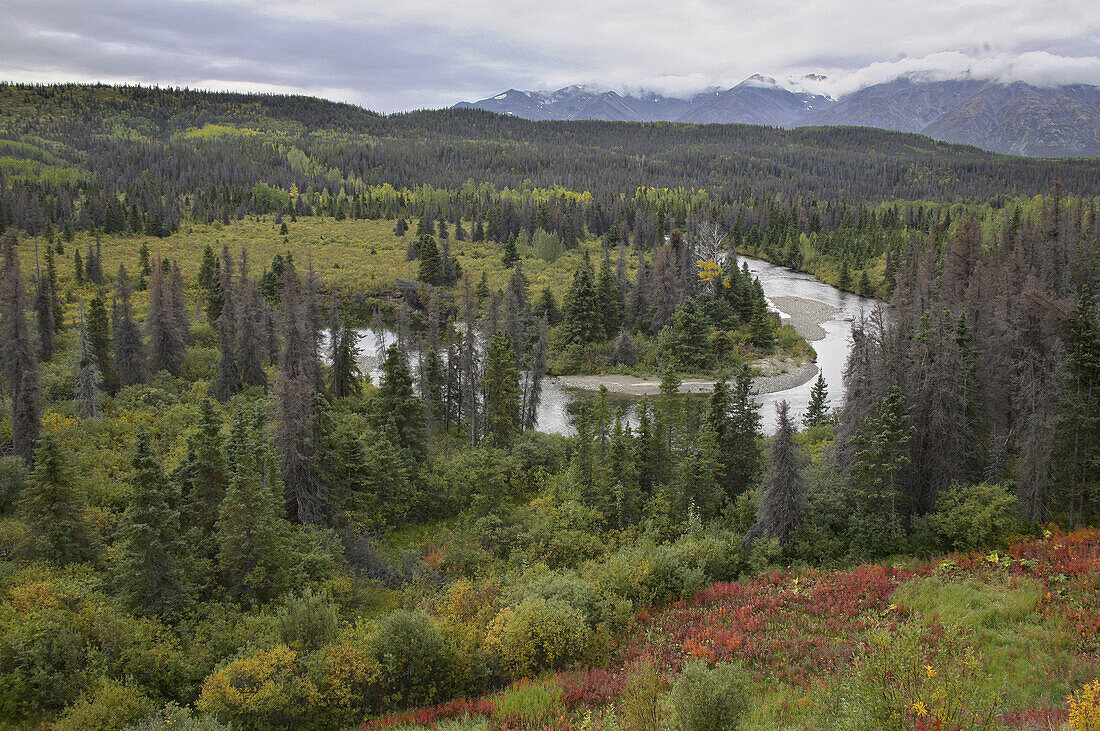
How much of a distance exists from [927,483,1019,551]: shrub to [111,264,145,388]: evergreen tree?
184 ft

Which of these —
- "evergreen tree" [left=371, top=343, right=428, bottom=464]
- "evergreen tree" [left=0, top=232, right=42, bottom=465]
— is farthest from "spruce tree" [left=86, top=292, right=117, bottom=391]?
"evergreen tree" [left=371, top=343, right=428, bottom=464]

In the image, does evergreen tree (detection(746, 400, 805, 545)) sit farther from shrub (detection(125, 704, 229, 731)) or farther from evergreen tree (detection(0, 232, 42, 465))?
evergreen tree (detection(0, 232, 42, 465))

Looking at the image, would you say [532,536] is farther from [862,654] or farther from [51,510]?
[862,654]

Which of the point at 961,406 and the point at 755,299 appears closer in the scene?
the point at 961,406

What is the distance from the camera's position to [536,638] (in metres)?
18.6

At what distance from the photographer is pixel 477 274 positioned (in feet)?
337

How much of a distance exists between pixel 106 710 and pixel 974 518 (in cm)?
2907

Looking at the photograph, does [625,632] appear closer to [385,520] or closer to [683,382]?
[385,520]

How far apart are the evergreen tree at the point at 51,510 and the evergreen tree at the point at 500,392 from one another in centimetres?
2236

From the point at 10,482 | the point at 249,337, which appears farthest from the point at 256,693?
the point at 249,337

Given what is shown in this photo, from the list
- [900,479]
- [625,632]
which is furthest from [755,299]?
[625,632]

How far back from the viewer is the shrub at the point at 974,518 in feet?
80.6

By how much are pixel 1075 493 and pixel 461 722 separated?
26109 mm

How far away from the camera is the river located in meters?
57.0
